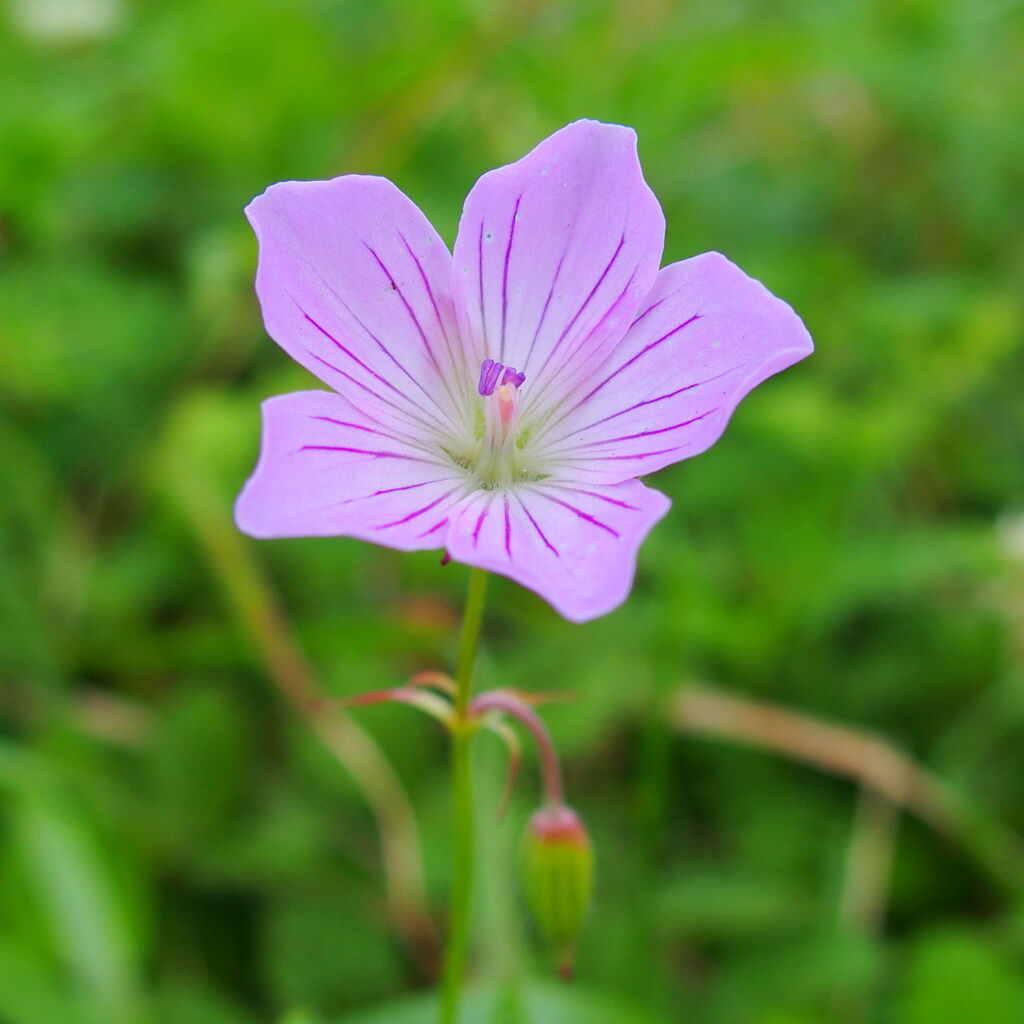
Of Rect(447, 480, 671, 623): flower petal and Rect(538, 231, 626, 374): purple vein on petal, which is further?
Rect(538, 231, 626, 374): purple vein on petal

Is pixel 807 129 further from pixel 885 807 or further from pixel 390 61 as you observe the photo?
pixel 885 807

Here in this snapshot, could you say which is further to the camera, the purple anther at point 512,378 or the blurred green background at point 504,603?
the blurred green background at point 504,603

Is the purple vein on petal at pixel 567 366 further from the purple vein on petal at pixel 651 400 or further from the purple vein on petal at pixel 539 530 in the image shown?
the purple vein on petal at pixel 539 530

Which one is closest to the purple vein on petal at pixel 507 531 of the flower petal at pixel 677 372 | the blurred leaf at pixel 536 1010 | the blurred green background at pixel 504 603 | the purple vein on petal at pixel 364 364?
the flower petal at pixel 677 372

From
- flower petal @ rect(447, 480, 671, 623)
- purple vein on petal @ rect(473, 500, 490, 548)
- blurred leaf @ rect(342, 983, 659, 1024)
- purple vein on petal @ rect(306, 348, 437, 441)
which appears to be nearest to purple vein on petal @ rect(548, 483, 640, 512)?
flower petal @ rect(447, 480, 671, 623)

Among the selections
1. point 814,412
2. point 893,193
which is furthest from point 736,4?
point 814,412

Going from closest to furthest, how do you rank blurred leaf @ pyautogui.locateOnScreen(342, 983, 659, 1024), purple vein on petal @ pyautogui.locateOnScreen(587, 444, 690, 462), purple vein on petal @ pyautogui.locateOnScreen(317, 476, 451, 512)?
purple vein on petal @ pyautogui.locateOnScreen(317, 476, 451, 512) → purple vein on petal @ pyautogui.locateOnScreen(587, 444, 690, 462) → blurred leaf @ pyautogui.locateOnScreen(342, 983, 659, 1024)

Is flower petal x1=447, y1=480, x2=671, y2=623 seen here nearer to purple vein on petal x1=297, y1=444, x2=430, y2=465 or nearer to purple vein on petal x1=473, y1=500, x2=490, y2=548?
purple vein on petal x1=473, y1=500, x2=490, y2=548

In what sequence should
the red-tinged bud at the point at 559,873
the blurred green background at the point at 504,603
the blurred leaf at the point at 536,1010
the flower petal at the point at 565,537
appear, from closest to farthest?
1. the flower petal at the point at 565,537
2. the red-tinged bud at the point at 559,873
3. the blurred leaf at the point at 536,1010
4. the blurred green background at the point at 504,603
